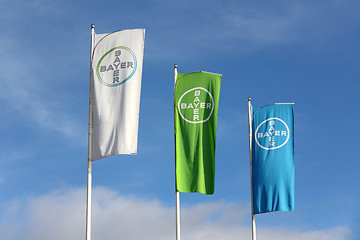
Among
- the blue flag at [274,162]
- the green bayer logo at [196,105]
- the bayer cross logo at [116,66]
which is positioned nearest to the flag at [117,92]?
the bayer cross logo at [116,66]

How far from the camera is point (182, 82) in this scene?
32.8 m

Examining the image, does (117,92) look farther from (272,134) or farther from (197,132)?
(272,134)

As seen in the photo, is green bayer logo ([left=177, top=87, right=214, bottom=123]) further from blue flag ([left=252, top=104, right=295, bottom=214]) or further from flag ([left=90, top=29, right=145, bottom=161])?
blue flag ([left=252, top=104, right=295, bottom=214])

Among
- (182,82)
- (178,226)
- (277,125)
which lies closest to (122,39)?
(182,82)

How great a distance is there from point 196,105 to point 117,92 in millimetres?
4890

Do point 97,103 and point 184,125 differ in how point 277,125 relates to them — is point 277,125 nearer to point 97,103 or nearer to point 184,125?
point 184,125

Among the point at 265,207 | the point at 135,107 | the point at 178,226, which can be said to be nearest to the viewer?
the point at 135,107

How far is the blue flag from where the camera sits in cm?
3612

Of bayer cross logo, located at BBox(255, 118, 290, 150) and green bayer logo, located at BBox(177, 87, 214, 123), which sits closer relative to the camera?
green bayer logo, located at BBox(177, 87, 214, 123)

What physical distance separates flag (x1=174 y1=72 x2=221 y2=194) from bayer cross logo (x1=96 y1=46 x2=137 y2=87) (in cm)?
452

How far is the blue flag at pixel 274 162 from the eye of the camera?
36.1 metres

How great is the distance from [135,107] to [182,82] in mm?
4983

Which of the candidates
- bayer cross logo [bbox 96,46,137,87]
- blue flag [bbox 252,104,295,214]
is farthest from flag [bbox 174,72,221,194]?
blue flag [bbox 252,104,295,214]

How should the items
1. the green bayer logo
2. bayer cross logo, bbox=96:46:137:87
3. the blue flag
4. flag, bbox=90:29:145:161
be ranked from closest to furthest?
flag, bbox=90:29:145:161, bayer cross logo, bbox=96:46:137:87, the green bayer logo, the blue flag
